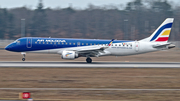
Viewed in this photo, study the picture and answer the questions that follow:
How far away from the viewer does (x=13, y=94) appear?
15984mm

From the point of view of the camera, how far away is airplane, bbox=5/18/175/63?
1379 inches

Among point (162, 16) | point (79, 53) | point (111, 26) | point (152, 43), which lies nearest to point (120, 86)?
point (79, 53)

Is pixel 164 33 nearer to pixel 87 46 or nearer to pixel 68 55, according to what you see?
pixel 87 46

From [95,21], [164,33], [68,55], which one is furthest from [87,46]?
[95,21]

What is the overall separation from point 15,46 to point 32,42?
91.1 inches

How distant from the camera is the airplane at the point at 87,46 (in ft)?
115

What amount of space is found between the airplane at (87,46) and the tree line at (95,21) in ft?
194

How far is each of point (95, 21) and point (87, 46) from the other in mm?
75641

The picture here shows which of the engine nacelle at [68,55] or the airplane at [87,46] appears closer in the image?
the engine nacelle at [68,55]

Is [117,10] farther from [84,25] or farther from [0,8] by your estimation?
[0,8]

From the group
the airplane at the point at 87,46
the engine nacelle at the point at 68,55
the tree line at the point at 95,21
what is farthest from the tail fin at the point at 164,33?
the tree line at the point at 95,21

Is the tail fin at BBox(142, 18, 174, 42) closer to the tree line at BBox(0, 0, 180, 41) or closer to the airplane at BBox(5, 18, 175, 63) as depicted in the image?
the airplane at BBox(5, 18, 175, 63)

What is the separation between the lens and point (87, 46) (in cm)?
3547

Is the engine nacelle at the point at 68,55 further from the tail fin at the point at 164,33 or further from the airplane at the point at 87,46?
the tail fin at the point at 164,33
